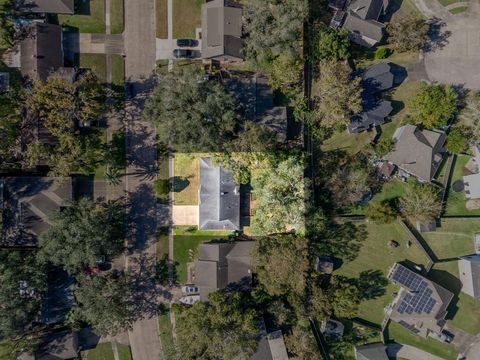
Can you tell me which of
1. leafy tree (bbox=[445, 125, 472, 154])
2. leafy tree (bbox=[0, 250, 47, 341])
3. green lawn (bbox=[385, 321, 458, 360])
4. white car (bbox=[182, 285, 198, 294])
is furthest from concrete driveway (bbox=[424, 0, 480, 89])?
leafy tree (bbox=[0, 250, 47, 341])

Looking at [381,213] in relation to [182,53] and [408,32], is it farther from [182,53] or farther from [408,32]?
[182,53]

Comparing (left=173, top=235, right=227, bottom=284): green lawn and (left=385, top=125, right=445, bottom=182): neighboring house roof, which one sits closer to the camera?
(left=385, top=125, right=445, bottom=182): neighboring house roof

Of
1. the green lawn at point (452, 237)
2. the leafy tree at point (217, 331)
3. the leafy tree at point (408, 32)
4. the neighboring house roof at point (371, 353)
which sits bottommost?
the neighboring house roof at point (371, 353)

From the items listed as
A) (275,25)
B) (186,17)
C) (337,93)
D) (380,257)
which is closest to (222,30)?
(186,17)

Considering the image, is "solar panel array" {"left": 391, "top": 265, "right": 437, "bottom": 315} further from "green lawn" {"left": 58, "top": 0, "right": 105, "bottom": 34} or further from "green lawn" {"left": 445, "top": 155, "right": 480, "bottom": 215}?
"green lawn" {"left": 58, "top": 0, "right": 105, "bottom": 34}

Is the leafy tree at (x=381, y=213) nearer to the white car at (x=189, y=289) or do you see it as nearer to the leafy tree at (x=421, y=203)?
the leafy tree at (x=421, y=203)

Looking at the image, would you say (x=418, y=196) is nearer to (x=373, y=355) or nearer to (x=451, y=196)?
(x=451, y=196)

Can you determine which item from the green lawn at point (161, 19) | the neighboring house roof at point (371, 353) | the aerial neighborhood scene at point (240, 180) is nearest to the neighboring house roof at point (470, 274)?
the aerial neighborhood scene at point (240, 180)
